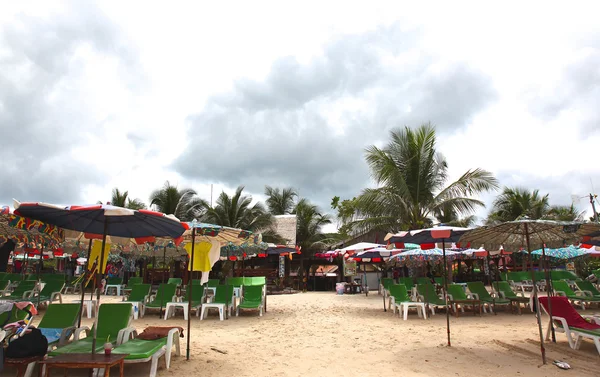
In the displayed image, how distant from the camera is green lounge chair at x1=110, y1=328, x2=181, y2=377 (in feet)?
15.0

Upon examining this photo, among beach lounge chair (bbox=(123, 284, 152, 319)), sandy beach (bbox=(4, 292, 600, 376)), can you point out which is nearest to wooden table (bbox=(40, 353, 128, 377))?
sandy beach (bbox=(4, 292, 600, 376))

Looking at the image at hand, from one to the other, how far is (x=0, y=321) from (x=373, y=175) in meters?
14.0

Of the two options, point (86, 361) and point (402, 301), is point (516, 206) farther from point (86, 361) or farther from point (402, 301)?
point (86, 361)

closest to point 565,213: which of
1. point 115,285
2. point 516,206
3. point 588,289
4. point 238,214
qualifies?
point 516,206

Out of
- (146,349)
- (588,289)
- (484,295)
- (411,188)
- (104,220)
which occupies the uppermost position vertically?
(411,188)

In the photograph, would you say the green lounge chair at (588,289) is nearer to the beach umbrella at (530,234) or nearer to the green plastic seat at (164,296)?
the beach umbrella at (530,234)

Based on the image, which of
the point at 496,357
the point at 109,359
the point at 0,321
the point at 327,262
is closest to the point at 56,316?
the point at 0,321

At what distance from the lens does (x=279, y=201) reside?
29.0 metres

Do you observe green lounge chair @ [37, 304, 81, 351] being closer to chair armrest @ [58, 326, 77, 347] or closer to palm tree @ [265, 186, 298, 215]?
chair armrest @ [58, 326, 77, 347]

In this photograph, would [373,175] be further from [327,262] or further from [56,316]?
[56,316]

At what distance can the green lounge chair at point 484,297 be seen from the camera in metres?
11.0

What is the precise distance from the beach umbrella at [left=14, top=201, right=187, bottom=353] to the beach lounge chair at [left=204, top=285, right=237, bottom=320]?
5.10 metres

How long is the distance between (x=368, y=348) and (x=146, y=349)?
12.2 feet

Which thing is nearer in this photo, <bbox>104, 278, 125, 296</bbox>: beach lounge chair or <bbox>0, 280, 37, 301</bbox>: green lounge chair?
<bbox>0, 280, 37, 301</bbox>: green lounge chair
